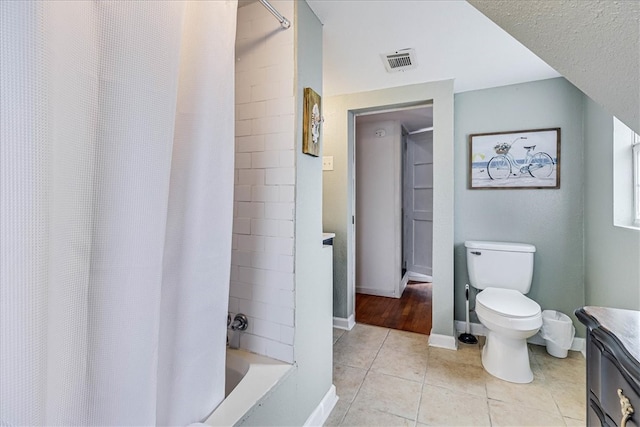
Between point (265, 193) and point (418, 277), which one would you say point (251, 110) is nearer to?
point (265, 193)

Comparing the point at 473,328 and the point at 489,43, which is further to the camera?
the point at 473,328

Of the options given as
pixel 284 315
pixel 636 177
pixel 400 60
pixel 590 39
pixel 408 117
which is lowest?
pixel 284 315

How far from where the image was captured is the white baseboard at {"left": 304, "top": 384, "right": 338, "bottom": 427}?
58.1 inches

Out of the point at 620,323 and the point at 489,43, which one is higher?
the point at 489,43

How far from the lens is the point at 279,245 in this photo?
1.35 m

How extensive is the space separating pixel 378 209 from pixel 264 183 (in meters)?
2.55

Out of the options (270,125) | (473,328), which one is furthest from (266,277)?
(473,328)

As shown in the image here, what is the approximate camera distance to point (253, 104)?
1.42 meters

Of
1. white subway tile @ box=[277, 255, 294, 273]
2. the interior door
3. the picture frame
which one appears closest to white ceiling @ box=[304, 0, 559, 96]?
the picture frame

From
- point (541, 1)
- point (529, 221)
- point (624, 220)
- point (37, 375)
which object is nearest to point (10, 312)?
point (37, 375)

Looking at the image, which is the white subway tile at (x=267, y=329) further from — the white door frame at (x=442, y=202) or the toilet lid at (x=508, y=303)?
the white door frame at (x=442, y=202)

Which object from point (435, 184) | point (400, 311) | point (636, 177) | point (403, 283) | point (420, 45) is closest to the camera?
point (636, 177)

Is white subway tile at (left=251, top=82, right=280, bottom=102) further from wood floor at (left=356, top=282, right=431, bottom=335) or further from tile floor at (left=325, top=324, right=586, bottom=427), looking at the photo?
wood floor at (left=356, top=282, right=431, bottom=335)

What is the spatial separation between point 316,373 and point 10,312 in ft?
4.50
